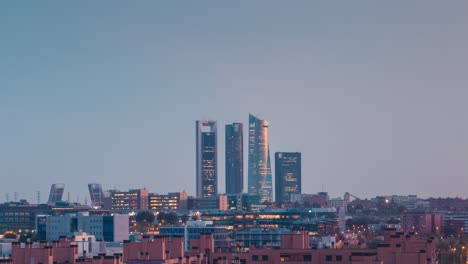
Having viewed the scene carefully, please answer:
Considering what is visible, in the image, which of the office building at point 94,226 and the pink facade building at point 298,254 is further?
the office building at point 94,226

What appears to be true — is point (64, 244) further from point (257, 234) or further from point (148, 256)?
point (257, 234)

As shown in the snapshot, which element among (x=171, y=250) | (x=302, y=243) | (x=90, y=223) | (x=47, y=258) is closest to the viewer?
(x=47, y=258)

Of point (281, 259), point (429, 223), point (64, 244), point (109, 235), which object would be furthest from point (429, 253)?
point (429, 223)

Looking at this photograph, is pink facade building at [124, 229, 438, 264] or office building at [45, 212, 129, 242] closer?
pink facade building at [124, 229, 438, 264]

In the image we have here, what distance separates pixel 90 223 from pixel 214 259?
8108cm

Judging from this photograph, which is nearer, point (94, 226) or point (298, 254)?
point (298, 254)

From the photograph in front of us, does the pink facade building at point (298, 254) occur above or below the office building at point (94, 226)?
below

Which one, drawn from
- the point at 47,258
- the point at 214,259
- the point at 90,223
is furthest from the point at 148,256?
the point at 90,223

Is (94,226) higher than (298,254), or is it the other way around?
(94,226)

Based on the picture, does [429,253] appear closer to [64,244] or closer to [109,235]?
[64,244]

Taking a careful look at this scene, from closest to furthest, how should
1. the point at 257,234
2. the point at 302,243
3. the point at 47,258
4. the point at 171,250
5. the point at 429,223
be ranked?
the point at 47,258, the point at 171,250, the point at 302,243, the point at 257,234, the point at 429,223

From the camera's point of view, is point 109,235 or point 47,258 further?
point 109,235

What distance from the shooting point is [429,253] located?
57.4 meters

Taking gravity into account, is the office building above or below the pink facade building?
above
